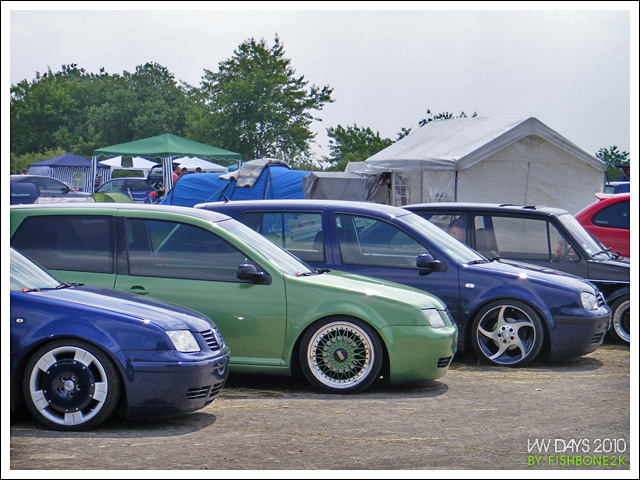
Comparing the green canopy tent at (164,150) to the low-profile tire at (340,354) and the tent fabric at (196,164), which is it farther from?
the low-profile tire at (340,354)

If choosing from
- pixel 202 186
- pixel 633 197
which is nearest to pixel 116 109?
pixel 202 186

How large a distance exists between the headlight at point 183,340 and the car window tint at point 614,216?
7.91 meters

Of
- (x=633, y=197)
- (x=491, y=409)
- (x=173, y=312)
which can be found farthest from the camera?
(x=633, y=197)

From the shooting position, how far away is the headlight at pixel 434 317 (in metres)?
7.24

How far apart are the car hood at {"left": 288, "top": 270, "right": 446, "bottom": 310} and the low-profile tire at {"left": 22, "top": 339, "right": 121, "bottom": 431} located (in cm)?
206

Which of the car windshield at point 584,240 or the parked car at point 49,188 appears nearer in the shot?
the car windshield at point 584,240

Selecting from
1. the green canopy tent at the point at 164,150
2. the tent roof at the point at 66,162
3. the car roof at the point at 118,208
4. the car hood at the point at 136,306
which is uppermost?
the tent roof at the point at 66,162

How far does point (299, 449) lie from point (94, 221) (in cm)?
297

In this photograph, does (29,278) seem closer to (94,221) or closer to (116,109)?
(94,221)

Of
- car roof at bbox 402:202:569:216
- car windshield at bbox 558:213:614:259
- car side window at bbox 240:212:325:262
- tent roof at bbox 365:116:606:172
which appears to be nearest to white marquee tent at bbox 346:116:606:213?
tent roof at bbox 365:116:606:172

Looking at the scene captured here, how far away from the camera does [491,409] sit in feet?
21.9

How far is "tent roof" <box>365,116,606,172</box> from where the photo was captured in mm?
18391

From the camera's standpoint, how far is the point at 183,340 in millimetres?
5852

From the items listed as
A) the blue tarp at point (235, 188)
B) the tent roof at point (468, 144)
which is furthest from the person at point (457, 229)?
the blue tarp at point (235, 188)
